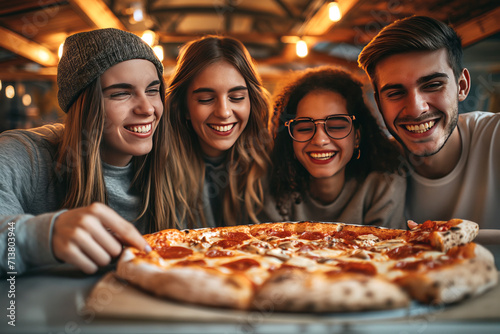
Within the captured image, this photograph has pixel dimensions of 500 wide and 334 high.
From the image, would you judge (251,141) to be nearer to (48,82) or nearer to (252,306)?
(252,306)

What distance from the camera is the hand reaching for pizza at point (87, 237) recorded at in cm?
96

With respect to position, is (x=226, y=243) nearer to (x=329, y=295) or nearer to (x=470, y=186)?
(x=329, y=295)

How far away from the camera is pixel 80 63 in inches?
55.1

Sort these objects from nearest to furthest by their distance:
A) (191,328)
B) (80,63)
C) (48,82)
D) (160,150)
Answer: (191,328), (80,63), (160,150), (48,82)

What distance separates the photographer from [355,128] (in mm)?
1804

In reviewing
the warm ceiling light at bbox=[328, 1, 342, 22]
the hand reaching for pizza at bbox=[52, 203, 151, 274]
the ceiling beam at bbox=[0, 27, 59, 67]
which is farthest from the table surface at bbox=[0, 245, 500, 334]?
the warm ceiling light at bbox=[328, 1, 342, 22]

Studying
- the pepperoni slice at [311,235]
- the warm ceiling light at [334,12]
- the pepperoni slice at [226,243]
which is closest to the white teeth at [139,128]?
the pepperoni slice at [226,243]

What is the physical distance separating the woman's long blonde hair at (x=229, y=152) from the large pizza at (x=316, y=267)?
0.32 metres

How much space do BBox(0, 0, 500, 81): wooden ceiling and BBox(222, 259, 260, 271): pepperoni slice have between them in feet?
5.18

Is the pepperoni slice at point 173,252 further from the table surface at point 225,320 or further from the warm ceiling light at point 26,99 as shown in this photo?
the warm ceiling light at point 26,99

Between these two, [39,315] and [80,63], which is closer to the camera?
[39,315]

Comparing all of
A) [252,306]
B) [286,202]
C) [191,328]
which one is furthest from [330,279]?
[286,202]

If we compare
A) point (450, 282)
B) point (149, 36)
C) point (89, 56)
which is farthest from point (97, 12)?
point (450, 282)

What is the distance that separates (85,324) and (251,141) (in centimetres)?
132
